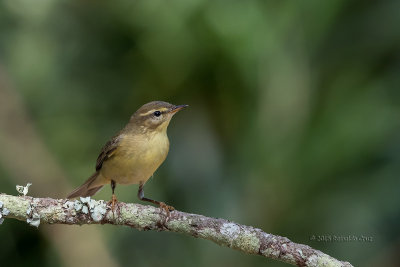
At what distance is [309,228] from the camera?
220 inches

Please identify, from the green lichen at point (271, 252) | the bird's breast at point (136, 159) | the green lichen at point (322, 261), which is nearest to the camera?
the green lichen at point (322, 261)

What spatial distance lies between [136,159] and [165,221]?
1288 mm

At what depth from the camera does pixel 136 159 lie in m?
4.57

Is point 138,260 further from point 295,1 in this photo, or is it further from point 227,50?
point 295,1

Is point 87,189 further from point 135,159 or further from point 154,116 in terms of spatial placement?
point 154,116

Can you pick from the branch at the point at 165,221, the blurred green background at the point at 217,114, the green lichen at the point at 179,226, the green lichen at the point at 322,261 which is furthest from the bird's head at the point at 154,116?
the green lichen at the point at 322,261

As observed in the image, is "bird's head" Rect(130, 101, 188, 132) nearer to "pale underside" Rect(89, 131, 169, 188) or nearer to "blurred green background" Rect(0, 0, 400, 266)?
"pale underside" Rect(89, 131, 169, 188)

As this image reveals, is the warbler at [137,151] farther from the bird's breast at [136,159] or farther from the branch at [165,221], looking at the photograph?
the branch at [165,221]

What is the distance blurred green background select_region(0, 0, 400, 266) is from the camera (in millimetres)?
5617

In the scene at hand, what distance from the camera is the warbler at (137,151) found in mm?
4574

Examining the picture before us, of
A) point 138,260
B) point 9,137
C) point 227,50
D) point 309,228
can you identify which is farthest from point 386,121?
point 9,137

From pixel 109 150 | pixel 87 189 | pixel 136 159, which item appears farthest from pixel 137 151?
pixel 87 189

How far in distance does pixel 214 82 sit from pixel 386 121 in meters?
1.73

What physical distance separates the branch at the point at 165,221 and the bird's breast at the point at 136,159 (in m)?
1.11
